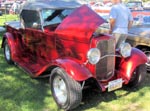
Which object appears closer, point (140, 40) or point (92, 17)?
point (92, 17)

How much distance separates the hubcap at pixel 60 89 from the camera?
16.2 ft

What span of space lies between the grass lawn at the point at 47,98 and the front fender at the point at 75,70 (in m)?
0.75

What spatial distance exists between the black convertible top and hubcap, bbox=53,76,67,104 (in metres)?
2.08

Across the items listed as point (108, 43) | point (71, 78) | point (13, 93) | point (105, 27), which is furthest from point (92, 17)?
point (105, 27)

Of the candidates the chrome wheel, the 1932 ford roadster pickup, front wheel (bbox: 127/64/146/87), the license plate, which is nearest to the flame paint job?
the 1932 ford roadster pickup

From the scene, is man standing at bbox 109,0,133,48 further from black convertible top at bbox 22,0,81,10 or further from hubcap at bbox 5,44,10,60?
hubcap at bbox 5,44,10,60

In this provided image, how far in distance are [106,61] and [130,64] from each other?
520 millimetres

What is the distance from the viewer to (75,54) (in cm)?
525

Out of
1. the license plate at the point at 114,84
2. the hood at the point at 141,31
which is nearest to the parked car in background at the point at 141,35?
the hood at the point at 141,31

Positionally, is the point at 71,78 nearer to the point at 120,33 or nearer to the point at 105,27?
the point at 120,33

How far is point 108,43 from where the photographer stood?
5098mm

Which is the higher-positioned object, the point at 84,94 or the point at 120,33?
the point at 120,33

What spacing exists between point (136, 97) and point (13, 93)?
2.50 m

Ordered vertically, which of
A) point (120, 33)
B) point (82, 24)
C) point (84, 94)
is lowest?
point (84, 94)
